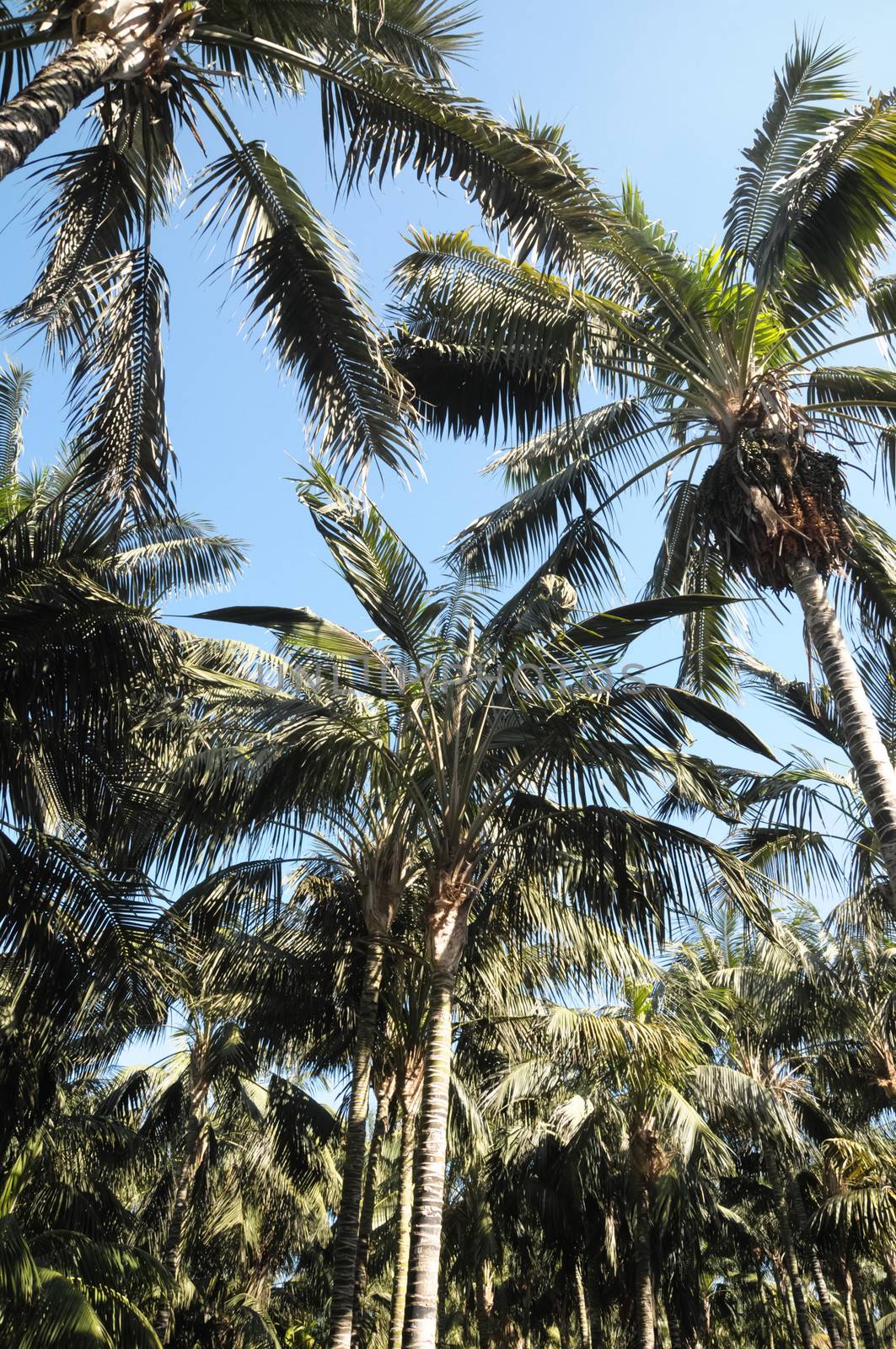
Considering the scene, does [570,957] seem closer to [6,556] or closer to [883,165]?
[6,556]

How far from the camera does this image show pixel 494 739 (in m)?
8.38

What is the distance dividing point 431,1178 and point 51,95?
677 centimetres

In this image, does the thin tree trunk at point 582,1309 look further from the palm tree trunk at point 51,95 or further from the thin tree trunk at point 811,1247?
the palm tree trunk at point 51,95

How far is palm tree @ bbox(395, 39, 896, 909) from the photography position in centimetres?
878

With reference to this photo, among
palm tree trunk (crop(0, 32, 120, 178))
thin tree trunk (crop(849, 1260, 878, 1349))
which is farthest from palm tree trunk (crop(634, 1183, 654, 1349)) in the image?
palm tree trunk (crop(0, 32, 120, 178))

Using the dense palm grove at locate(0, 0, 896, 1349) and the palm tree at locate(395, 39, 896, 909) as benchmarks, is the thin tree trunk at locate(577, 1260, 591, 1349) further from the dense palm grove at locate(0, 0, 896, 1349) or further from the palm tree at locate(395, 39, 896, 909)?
the palm tree at locate(395, 39, 896, 909)

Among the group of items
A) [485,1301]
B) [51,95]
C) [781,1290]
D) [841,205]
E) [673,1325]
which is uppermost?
[841,205]

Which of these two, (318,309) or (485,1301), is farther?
(485,1301)

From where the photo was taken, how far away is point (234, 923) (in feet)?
34.5

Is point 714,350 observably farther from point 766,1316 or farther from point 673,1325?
point 766,1316

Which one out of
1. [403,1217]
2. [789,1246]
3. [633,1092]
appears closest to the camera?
[403,1217]

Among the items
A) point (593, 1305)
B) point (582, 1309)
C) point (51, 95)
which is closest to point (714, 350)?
point (51, 95)

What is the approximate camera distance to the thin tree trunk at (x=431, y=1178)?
679cm

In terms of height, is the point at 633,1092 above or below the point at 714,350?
below
